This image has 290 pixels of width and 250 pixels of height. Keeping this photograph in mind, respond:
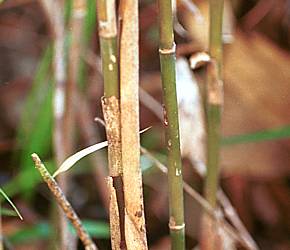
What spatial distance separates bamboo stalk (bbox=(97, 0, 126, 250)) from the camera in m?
0.43

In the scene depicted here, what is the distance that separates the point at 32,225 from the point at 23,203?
0.24 ft

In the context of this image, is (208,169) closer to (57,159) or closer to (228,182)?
(57,159)

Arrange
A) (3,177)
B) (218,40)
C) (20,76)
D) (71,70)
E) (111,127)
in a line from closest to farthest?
(111,127) → (218,40) → (71,70) → (3,177) → (20,76)

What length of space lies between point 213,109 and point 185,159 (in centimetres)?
37

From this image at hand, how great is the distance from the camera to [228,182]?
1024mm

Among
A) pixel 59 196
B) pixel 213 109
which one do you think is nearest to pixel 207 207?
pixel 213 109

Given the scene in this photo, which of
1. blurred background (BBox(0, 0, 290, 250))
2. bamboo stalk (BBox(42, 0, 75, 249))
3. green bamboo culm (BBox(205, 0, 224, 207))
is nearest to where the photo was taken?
green bamboo culm (BBox(205, 0, 224, 207))

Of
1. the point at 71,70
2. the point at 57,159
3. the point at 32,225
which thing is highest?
the point at 71,70

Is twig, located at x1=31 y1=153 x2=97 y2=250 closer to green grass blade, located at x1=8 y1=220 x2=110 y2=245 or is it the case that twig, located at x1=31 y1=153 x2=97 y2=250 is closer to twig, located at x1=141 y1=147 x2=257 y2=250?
twig, located at x1=141 y1=147 x2=257 y2=250

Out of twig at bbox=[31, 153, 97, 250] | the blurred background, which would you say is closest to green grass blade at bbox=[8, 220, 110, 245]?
the blurred background

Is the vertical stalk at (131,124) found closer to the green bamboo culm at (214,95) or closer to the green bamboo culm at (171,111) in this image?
the green bamboo culm at (171,111)

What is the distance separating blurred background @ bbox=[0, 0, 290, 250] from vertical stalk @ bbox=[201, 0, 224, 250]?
196mm

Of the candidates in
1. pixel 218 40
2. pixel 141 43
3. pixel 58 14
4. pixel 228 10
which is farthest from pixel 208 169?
pixel 141 43

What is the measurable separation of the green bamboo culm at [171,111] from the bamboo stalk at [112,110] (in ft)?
0.14
